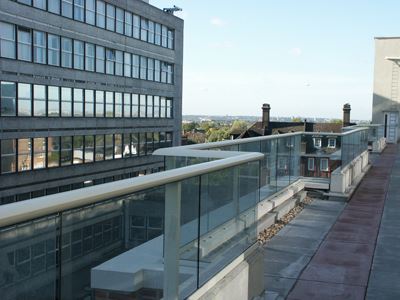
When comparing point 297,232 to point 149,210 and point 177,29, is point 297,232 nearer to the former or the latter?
point 149,210

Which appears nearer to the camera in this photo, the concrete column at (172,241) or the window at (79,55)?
the concrete column at (172,241)

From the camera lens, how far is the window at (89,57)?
3997cm

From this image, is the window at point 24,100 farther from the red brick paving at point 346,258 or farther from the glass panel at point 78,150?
the red brick paving at point 346,258

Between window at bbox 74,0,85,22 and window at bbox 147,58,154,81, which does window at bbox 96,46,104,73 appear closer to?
window at bbox 74,0,85,22

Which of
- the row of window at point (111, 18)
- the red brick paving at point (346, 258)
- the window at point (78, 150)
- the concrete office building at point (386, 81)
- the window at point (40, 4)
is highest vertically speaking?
the row of window at point (111, 18)

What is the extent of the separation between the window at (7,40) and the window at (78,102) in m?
7.72

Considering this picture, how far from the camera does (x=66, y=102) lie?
125 ft

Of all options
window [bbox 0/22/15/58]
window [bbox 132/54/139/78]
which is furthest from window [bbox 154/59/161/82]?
window [bbox 0/22/15/58]

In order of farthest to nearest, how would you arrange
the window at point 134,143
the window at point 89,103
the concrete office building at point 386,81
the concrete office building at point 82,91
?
the window at point 134,143 → the concrete office building at point 386,81 → the window at point 89,103 → the concrete office building at point 82,91

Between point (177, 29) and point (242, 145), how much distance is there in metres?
48.4

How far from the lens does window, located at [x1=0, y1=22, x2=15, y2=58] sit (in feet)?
101

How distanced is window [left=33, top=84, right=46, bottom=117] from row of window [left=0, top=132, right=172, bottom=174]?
1.68 m

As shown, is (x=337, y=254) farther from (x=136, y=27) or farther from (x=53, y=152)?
(x=136, y=27)

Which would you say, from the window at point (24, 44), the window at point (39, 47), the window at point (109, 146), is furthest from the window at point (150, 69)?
the window at point (24, 44)
